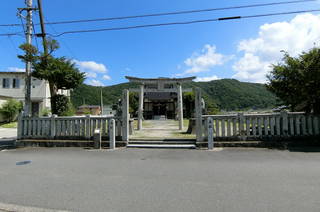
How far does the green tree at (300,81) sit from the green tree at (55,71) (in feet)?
29.6

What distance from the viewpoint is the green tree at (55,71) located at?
7871 mm

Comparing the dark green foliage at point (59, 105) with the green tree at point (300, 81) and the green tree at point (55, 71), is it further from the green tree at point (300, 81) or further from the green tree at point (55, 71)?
the green tree at point (300, 81)

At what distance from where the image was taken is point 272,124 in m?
6.50

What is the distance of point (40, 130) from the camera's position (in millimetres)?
7570

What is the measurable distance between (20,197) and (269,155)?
6526 mm

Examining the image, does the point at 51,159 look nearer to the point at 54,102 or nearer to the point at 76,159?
the point at 76,159

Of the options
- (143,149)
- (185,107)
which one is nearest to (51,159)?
(143,149)

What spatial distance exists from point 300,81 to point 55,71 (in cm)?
1031

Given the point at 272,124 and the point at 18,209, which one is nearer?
the point at 18,209

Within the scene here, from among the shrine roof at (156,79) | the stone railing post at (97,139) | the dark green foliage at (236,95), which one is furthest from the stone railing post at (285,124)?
the dark green foliage at (236,95)

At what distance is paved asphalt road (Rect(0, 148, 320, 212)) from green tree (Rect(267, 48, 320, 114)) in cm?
213

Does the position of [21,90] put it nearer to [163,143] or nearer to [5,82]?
[5,82]

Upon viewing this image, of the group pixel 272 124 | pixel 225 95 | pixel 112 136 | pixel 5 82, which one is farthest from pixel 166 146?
pixel 225 95

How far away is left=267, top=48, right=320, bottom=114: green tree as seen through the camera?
234 inches
